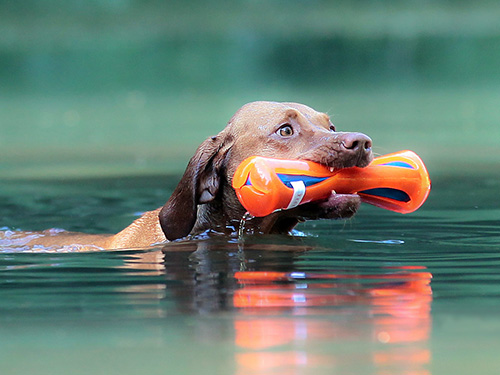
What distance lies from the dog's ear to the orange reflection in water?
1270 millimetres

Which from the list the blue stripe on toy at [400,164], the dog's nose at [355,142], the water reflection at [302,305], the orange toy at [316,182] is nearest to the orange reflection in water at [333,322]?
the water reflection at [302,305]

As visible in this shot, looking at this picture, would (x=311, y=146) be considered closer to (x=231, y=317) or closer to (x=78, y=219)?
(x=231, y=317)

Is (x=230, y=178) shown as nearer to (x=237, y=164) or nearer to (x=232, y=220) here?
(x=237, y=164)

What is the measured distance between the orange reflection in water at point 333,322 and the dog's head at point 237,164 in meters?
1.16

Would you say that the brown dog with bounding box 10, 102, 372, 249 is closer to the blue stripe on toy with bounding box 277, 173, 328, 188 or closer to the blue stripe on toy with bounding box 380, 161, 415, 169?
the blue stripe on toy with bounding box 277, 173, 328, 188

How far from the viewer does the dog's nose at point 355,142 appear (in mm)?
6121

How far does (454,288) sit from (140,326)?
182 cm

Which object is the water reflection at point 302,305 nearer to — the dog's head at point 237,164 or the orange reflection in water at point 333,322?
the orange reflection in water at point 333,322

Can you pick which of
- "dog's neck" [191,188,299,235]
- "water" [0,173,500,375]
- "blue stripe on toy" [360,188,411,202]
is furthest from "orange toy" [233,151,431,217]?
"dog's neck" [191,188,299,235]

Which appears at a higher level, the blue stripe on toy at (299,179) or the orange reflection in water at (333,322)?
the blue stripe on toy at (299,179)

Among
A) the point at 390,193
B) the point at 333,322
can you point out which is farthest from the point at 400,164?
the point at 333,322

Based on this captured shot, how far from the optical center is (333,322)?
441 cm

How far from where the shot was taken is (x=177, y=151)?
15414 mm

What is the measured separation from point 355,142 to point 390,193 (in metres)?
0.69
